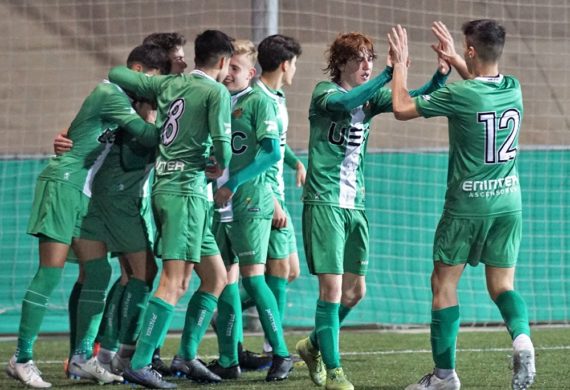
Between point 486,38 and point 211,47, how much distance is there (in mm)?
1485

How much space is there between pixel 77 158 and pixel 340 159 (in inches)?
61.3

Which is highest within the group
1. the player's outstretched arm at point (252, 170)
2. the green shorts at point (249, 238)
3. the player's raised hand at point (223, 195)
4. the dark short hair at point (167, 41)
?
the dark short hair at point (167, 41)

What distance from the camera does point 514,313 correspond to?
564cm

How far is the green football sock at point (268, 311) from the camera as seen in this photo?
6.62 m

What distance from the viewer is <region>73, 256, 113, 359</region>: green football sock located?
22.1 ft

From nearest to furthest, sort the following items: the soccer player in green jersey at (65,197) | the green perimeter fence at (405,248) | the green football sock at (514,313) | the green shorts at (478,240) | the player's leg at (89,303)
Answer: the green football sock at (514,313) → the green shorts at (478,240) → the soccer player in green jersey at (65,197) → the player's leg at (89,303) → the green perimeter fence at (405,248)

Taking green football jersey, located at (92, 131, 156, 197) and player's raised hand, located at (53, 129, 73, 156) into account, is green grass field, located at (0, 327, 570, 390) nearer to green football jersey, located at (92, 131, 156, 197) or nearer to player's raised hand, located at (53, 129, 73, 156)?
green football jersey, located at (92, 131, 156, 197)

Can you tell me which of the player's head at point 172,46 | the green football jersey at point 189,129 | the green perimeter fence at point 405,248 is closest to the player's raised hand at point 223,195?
the green football jersey at point 189,129

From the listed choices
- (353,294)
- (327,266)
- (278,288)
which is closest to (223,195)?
(327,266)

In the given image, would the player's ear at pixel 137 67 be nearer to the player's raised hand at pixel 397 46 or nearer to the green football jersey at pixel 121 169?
the green football jersey at pixel 121 169

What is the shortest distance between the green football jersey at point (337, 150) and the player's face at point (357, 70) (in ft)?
0.27

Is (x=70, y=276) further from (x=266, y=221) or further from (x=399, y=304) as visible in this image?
(x=266, y=221)

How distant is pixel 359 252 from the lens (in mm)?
6391

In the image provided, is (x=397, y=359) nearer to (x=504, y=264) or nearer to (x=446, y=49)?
(x=504, y=264)
